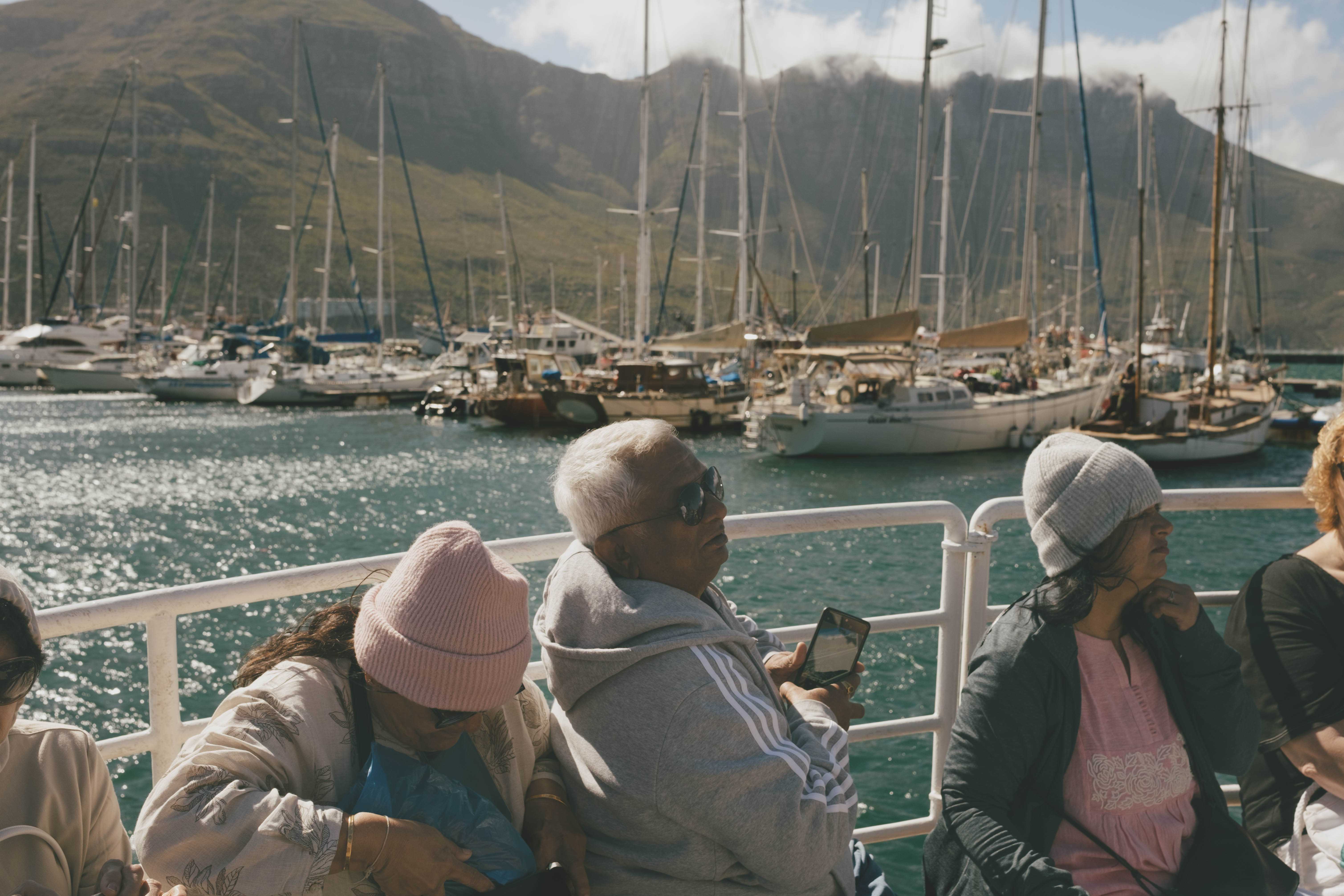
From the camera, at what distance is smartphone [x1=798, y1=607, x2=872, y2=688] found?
2.08 meters

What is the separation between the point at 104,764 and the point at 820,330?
99.1ft

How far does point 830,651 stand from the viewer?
2.09 metres

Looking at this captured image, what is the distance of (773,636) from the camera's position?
244 centimetres

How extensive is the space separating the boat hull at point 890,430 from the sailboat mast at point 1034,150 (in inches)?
201

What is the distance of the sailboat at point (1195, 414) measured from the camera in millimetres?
25109

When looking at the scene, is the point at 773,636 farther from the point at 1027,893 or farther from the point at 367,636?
the point at 367,636

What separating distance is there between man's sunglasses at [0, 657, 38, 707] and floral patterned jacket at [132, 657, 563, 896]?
Answer: 227 mm

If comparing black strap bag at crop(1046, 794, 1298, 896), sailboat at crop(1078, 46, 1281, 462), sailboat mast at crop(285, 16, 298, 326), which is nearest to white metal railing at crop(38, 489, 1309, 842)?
black strap bag at crop(1046, 794, 1298, 896)

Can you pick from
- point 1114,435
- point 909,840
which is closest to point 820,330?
point 1114,435

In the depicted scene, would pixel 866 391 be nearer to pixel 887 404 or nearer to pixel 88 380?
pixel 887 404

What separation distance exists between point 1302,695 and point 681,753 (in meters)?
1.55

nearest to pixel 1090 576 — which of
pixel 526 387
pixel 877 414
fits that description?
pixel 877 414

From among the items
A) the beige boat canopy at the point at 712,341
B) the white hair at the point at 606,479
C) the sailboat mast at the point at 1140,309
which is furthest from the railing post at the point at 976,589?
the beige boat canopy at the point at 712,341

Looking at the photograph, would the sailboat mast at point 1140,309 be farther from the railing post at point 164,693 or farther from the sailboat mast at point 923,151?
the railing post at point 164,693
